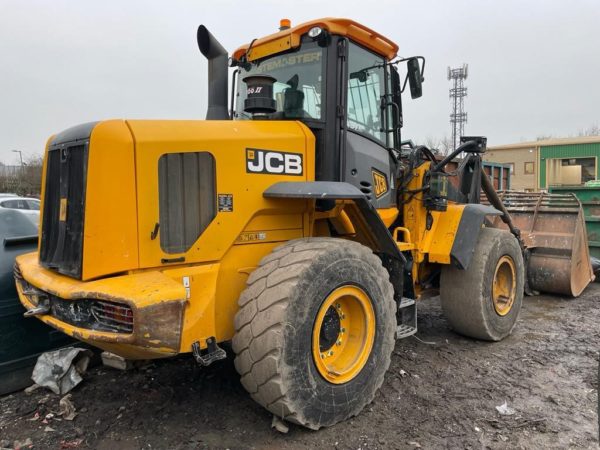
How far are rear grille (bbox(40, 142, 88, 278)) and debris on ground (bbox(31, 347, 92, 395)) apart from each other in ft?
2.92

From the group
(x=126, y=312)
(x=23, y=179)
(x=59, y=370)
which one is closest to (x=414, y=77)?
(x=126, y=312)

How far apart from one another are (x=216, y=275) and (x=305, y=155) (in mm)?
1170

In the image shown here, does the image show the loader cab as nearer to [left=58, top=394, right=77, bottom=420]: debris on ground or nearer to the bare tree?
[left=58, top=394, right=77, bottom=420]: debris on ground

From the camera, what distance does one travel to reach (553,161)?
35.4 m

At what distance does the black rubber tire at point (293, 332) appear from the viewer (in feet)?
9.09

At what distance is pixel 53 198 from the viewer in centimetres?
323

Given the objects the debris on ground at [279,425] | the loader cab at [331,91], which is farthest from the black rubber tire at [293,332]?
the loader cab at [331,91]

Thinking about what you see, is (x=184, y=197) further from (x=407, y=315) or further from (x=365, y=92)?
(x=407, y=315)

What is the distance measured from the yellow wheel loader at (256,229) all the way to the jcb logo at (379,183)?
4cm

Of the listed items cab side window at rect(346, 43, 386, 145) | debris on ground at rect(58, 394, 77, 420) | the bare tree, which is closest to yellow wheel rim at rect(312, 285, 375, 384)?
cab side window at rect(346, 43, 386, 145)

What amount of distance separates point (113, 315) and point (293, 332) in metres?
1.01

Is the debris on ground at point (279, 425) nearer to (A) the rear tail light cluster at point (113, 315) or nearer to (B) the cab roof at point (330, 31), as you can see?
(A) the rear tail light cluster at point (113, 315)

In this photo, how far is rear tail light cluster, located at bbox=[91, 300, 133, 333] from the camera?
2520 millimetres

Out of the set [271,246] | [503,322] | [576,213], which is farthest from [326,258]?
[576,213]
